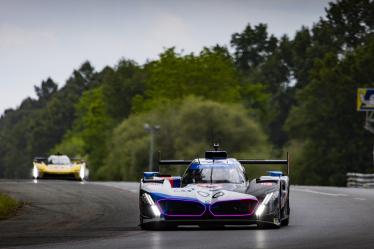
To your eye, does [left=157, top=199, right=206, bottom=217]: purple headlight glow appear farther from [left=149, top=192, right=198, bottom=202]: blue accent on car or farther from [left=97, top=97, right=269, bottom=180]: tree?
[left=97, top=97, right=269, bottom=180]: tree

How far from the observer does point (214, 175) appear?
19.6 meters

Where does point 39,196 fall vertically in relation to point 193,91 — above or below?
below

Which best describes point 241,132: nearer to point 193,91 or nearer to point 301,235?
point 193,91

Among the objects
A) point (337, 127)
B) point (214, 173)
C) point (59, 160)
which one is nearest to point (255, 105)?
point (337, 127)

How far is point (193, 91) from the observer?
112562mm

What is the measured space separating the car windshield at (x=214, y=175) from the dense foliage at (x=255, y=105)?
70471mm

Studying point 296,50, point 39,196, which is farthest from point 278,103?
point 39,196

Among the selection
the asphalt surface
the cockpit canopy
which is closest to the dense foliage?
the asphalt surface

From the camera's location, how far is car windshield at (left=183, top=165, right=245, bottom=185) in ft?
63.8

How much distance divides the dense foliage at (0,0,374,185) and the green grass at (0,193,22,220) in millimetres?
64378

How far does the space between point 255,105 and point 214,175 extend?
371 ft

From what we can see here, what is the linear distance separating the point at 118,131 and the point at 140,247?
92369mm

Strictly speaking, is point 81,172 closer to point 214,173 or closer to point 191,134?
point 214,173

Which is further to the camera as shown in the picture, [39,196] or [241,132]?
[241,132]
